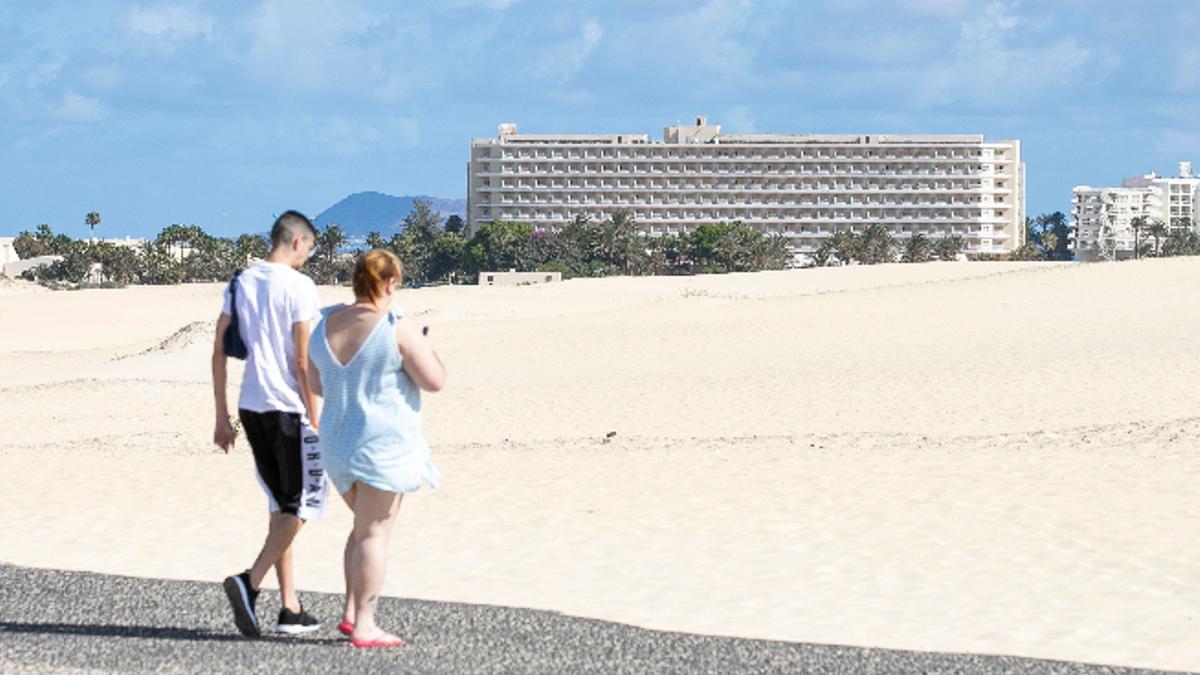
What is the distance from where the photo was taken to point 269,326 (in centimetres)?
845

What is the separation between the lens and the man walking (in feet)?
27.6

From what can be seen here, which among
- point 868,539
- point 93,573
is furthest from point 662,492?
point 93,573

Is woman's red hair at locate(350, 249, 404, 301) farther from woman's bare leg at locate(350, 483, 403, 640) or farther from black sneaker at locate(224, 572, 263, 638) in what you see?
black sneaker at locate(224, 572, 263, 638)

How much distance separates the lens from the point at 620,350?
41344 mm

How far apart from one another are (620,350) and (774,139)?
157 m

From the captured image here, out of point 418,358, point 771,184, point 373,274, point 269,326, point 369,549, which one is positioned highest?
point 771,184

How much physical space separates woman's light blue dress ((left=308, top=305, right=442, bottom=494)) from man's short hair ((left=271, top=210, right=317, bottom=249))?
1.65ft

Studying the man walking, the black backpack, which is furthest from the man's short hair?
the black backpack

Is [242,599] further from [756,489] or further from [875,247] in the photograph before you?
[875,247]

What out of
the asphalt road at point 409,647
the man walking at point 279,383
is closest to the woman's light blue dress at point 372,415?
the man walking at point 279,383

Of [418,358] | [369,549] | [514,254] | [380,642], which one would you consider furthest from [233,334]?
[514,254]

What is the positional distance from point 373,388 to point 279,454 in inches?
24.5

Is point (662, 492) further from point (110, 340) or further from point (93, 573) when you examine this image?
point (110, 340)

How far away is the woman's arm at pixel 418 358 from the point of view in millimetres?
8039
